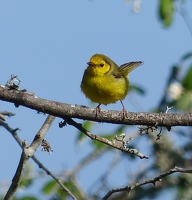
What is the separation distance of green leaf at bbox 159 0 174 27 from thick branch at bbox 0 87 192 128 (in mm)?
1835

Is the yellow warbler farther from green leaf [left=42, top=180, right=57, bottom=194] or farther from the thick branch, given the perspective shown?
the thick branch

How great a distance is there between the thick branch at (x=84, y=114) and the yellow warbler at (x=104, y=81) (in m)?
1.41

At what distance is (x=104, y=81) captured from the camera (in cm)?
492

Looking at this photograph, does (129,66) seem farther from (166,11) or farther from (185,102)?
(185,102)

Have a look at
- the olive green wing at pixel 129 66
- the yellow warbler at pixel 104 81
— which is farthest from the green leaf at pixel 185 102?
the olive green wing at pixel 129 66

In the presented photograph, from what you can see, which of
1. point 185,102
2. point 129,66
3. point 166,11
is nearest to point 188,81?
point 185,102

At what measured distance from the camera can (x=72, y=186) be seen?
473cm

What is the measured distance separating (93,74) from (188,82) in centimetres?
71

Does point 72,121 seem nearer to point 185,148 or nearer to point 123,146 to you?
point 123,146

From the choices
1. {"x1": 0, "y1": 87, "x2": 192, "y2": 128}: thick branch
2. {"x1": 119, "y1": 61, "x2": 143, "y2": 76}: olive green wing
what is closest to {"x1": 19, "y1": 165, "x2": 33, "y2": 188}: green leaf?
{"x1": 119, "y1": 61, "x2": 143, "y2": 76}: olive green wing

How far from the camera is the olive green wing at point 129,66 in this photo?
5.60 meters

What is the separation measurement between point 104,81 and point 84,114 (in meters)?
1.77

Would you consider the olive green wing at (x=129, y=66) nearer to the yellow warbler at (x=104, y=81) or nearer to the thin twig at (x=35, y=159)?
the yellow warbler at (x=104, y=81)

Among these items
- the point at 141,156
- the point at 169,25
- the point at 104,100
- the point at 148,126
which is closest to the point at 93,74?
the point at 104,100
